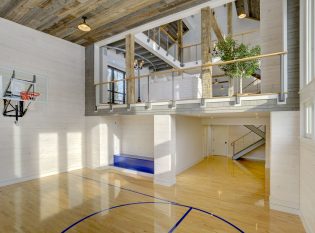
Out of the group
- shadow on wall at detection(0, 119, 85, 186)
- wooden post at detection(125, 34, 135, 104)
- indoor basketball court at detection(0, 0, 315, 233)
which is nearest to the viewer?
indoor basketball court at detection(0, 0, 315, 233)

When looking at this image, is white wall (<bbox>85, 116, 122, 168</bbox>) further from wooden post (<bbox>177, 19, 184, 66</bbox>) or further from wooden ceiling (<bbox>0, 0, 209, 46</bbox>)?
wooden post (<bbox>177, 19, 184, 66</bbox>)

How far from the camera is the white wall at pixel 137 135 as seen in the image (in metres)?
7.27

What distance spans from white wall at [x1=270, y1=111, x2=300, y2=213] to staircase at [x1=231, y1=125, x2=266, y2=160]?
5184 millimetres

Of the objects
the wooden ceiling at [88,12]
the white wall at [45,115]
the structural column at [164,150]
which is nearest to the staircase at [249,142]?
the structural column at [164,150]

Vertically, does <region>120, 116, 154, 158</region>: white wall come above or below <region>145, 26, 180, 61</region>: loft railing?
below

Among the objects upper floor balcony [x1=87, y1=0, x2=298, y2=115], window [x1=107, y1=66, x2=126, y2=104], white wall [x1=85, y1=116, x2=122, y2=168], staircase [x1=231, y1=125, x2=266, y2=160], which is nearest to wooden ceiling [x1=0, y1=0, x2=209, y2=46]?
upper floor balcony [x1=87, y1=0, x2=298, y2=115]

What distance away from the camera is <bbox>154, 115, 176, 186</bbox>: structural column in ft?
16.5

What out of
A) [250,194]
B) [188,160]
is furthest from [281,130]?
[188,160]

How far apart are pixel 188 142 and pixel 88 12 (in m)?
5.22

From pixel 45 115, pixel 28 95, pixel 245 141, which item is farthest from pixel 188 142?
pixel 28 95

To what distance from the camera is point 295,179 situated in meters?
3.46

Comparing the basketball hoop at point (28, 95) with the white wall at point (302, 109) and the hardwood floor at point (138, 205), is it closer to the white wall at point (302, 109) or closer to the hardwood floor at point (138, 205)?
the hardwood floor at point (138, 205)

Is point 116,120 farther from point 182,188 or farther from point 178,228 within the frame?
point 178,228

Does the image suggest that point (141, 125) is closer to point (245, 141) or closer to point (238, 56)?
point (238, 56)
